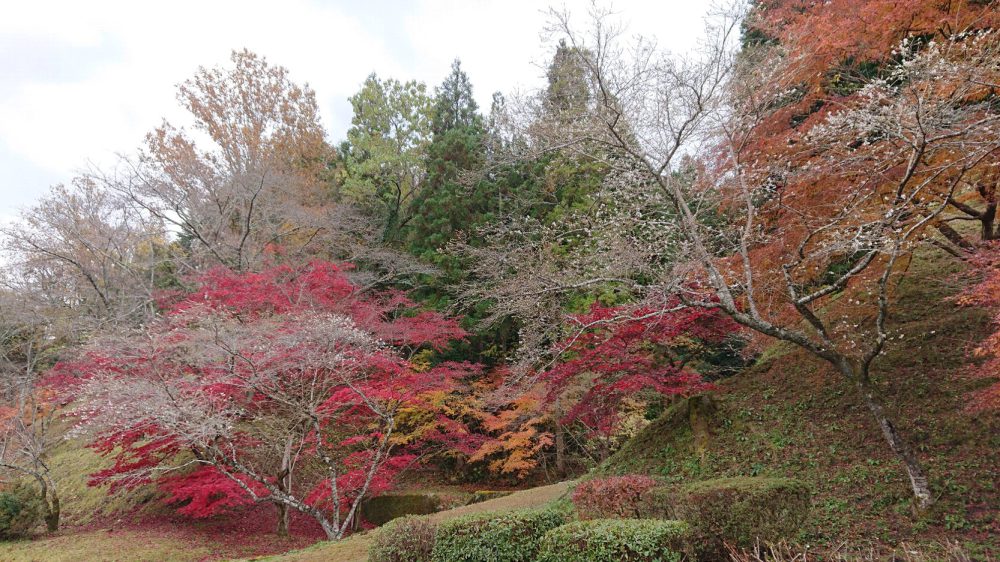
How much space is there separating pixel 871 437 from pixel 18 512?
46.3ft

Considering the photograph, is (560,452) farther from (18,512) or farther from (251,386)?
(18,512)

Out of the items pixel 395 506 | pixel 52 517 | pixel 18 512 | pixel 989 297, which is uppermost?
pixel 989 297

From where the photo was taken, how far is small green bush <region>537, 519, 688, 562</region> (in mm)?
3811

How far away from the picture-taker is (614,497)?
18.6ft

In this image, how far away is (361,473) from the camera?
9359 mm

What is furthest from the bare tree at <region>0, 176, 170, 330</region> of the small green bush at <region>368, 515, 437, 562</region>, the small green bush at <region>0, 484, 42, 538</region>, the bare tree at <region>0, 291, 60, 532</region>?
the small green bush at <region>368, 515, 437, 562</region>

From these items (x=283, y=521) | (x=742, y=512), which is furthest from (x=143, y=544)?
(x=742, y=512)

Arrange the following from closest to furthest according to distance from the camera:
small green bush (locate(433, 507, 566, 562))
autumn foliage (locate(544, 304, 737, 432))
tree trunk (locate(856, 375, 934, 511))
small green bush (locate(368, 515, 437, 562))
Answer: small green bush (locate(433, 507, 566, 562))
tree trunk (locate(856, 375, 934, 511))
small green bush (locate(368, 515, 437, 562))
autumn foliage (locate(544, 304, 737, 432))

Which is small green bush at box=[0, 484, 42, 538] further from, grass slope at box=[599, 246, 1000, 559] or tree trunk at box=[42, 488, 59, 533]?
grass slope at box=[599, 246, 1000, 559]

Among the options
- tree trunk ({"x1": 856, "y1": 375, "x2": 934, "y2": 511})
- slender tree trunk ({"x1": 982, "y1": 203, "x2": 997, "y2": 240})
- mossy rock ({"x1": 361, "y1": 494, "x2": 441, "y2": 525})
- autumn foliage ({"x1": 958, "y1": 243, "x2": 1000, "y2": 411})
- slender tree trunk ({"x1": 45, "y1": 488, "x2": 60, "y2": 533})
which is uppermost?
slender tree trunk ({"x1": 982, "y1": 203, "x2": 997, "y2": 240})

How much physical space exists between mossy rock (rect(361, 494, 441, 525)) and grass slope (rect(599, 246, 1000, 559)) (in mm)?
5360

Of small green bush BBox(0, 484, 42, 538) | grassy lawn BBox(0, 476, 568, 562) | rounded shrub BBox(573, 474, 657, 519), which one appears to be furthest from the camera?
small green bush BBox(0, 484, 42, 538)

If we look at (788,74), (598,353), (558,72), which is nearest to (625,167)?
(558,72)

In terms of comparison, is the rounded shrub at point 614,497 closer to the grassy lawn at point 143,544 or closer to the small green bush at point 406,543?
the small green bush at point 406,543
